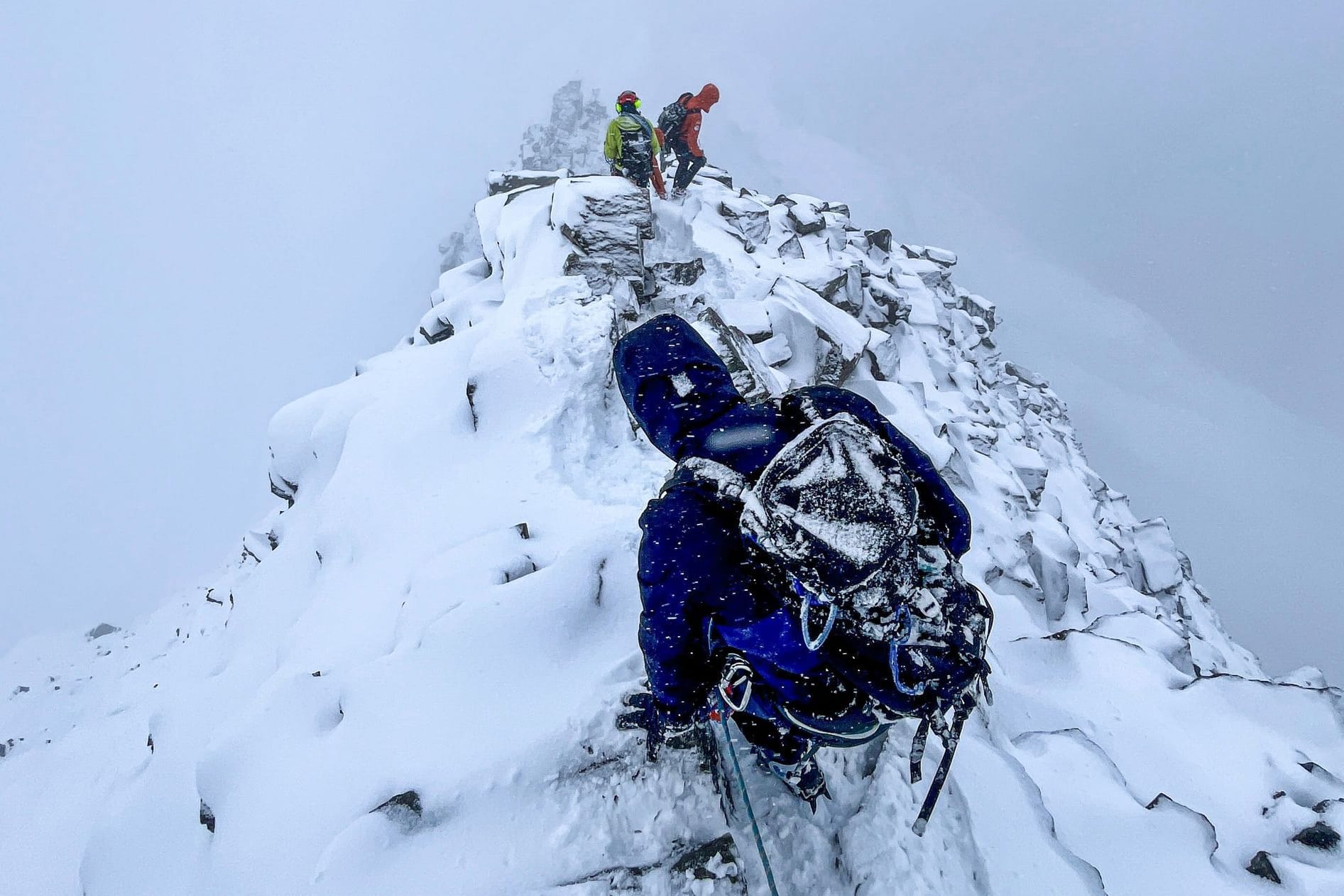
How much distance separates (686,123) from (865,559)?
11171mm

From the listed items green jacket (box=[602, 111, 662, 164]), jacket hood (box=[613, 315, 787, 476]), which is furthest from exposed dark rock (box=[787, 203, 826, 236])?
jacket hood (box=[613, 315, 787, 476])

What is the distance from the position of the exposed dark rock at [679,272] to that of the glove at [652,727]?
6245mm

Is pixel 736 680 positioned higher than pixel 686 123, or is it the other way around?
pixel 686 123

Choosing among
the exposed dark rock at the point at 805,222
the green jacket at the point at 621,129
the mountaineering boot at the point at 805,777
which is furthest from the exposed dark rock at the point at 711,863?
the exposed dark rock at the point at 805,222

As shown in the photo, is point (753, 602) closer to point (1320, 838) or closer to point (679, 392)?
point (679, 392)

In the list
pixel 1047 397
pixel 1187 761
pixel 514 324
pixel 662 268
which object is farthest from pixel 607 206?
pixel 1047 397

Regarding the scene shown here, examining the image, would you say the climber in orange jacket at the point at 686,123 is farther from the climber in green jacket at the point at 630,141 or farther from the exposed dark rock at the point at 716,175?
the exposed dark rock at the point at 716,175

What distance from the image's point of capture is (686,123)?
10.5 meters

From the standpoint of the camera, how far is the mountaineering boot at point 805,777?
99.7 inches

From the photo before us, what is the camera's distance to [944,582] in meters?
1.62

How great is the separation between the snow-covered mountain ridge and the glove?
70 mm

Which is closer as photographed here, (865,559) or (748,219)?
(865,559)

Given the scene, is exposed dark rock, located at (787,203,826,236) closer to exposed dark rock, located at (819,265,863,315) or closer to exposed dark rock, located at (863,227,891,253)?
exposed dark rock, located at (819,265,863,315)

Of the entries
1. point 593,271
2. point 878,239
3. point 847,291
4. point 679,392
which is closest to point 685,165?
point 847,291
